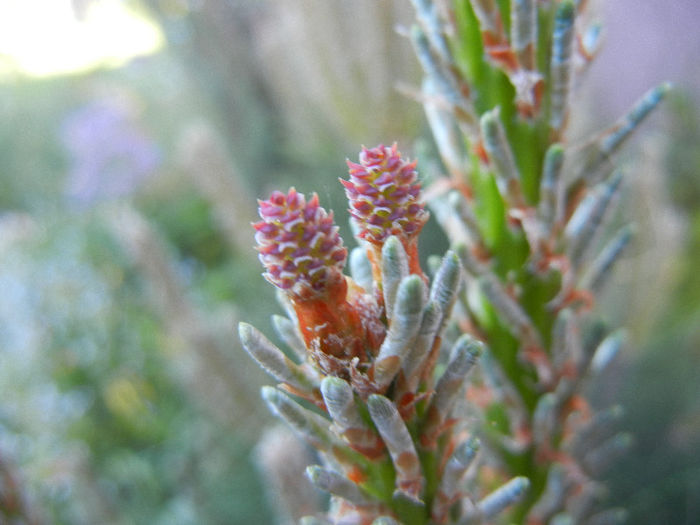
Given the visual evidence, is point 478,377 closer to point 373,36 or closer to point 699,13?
point 373,36

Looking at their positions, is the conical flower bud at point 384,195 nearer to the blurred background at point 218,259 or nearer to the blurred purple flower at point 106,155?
the blurred background at point 218,259

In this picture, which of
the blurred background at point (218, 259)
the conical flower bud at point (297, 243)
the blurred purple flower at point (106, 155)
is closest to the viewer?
the conical flower bud at point (297, 243)

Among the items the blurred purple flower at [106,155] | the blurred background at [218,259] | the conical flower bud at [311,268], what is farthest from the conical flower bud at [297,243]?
the blurred purple flower at [106,155]

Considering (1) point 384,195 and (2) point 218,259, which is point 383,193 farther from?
(2) point 218,259

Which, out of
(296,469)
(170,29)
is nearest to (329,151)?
(170,29)

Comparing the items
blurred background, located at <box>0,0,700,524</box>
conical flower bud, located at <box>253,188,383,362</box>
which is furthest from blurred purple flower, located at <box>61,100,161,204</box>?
conical flower bud, located at <box>253,188,383,362</box>

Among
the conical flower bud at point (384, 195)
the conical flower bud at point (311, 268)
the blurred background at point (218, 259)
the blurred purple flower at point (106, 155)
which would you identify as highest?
the blurred purple flower at point (106, 155)

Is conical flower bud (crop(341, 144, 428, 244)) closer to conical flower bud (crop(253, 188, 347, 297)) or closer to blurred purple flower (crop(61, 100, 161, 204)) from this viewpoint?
conical flower bud (crop(253, 188, 347, 297))
